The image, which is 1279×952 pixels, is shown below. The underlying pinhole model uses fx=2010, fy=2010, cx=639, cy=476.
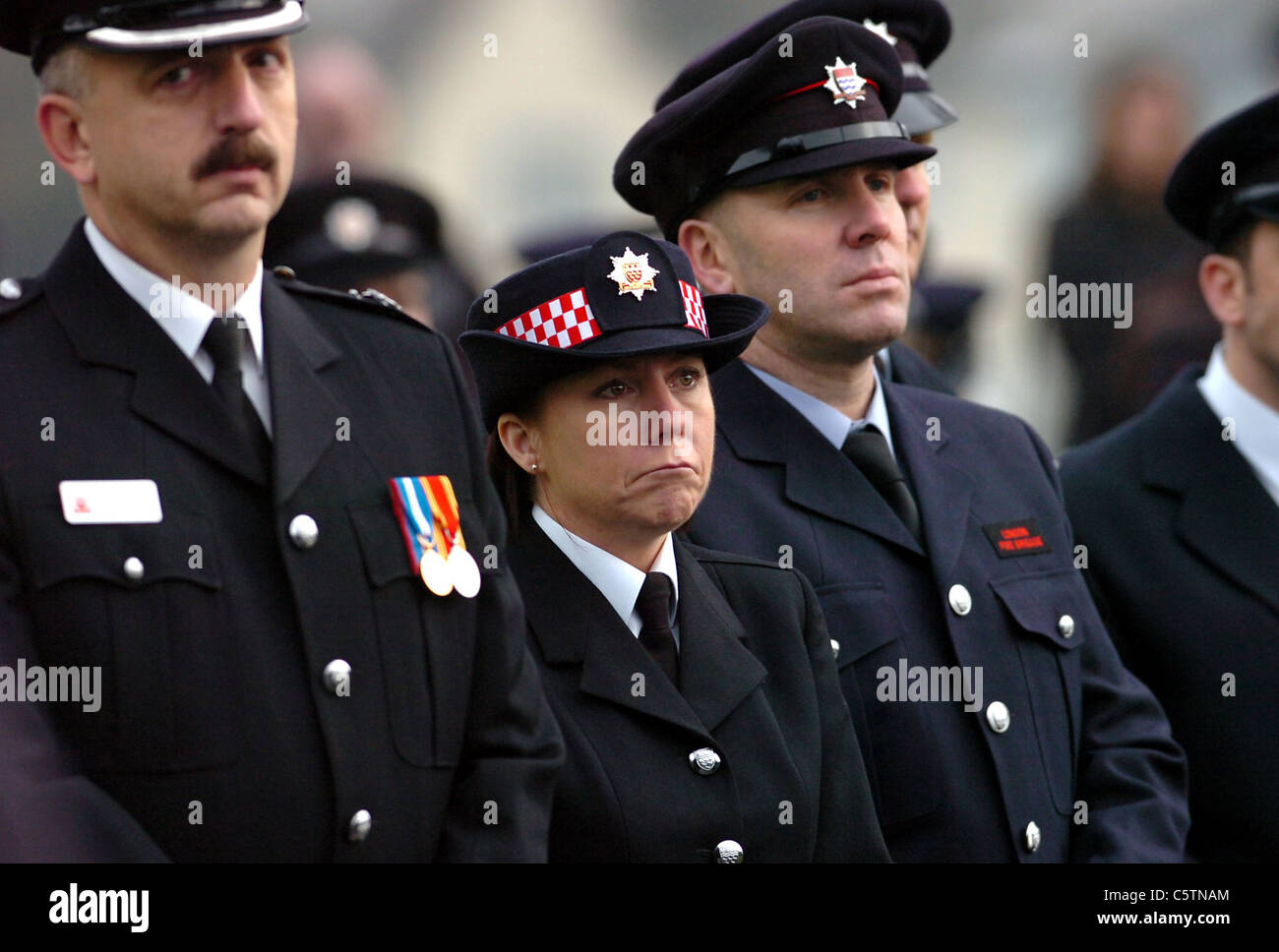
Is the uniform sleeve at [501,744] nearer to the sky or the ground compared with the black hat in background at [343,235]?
nearer to the ground

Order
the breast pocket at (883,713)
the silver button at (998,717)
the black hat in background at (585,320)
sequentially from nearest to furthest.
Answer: the black hat in background at (585,320) < the breast pocket at (883,713) < the silver button at (998,717)

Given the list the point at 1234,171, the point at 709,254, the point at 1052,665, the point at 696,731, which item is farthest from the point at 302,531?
the point at 1234,171

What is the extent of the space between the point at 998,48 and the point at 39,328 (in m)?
4.77

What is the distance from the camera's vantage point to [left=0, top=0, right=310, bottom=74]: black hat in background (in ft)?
9.92

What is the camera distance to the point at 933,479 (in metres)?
4.13

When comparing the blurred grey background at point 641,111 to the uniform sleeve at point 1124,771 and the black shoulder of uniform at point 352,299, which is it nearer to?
the black shoulder of uniform at point 352,299

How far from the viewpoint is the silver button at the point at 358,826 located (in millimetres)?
3062

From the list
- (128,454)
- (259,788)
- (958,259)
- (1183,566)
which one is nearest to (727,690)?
(259,788)

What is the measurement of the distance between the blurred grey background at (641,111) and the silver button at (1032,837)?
260 cm

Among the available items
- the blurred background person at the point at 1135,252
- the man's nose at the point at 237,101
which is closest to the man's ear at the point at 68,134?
the man's nose at the point at 237,101

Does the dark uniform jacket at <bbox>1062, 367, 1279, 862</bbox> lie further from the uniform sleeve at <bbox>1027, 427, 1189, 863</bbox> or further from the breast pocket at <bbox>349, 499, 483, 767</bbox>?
the breast pocket at <bbox>349, 499, 483, 767</bbox>

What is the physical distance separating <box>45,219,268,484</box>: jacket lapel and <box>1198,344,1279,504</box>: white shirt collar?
2.47 metres

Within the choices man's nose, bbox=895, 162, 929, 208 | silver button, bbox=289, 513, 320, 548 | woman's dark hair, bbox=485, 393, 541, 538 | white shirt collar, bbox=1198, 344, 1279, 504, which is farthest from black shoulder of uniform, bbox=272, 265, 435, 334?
white shirt collar, bbox=1198, 344, 1279, 504
